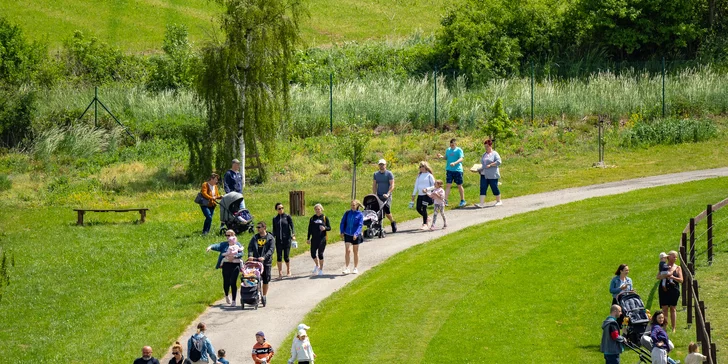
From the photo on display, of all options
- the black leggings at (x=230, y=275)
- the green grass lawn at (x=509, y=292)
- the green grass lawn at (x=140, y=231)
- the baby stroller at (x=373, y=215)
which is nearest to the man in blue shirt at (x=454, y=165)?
the green grass lawn at (x=140, y=231)

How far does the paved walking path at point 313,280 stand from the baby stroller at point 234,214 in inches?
82.9

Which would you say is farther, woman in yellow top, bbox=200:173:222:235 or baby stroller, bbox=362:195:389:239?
woman in yellow top, bbox=200:173:222:235

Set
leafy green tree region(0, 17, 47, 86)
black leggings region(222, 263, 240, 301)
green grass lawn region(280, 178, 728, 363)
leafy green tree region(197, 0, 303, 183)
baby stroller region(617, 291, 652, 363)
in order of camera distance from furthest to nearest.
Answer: leafy green tree region(0, 17, 47, 86) < leafy green tree region(197, 0, 303, 183) < black leggings region(222, 263, 240, 301) < green grass lawn region(280, 178, 728, 363) < baby stroller region(617, 291, 652, 363)

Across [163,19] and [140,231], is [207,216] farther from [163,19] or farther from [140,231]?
[163,19]

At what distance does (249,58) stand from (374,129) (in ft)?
32.4

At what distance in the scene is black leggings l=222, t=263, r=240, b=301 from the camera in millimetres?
A: 24266

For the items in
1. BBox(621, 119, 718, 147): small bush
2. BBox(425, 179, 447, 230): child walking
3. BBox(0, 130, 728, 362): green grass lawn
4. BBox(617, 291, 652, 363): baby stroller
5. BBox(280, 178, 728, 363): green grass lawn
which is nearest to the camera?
BBox(617, 291, 652, 363): baby stroller

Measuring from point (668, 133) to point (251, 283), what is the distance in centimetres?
2394

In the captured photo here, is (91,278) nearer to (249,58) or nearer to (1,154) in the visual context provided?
(249,58)

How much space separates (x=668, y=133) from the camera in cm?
4316

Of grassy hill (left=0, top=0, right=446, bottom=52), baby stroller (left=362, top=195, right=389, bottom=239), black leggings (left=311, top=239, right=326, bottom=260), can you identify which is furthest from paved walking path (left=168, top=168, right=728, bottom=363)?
grassy hill (left=0, top=0, right=446, bottom=52)

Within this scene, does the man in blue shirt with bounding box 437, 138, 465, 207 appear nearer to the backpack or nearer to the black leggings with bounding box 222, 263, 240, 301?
the black leggings with bounding box 222, 263, 240, 301

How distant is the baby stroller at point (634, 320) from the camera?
2133 cm

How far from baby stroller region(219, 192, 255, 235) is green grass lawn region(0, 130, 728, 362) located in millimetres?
928
